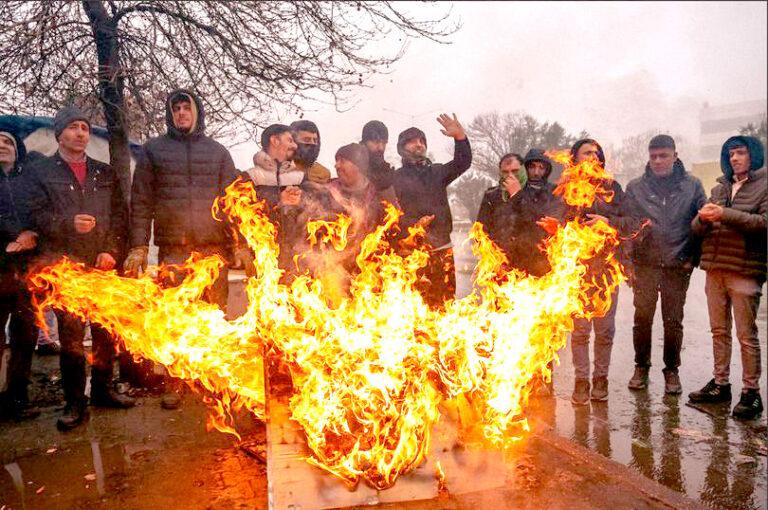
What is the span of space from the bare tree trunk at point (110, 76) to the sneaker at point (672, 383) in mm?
6525

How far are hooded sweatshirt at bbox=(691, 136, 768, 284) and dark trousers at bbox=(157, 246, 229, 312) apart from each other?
488 centimetres

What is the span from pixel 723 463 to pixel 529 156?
11.3 feet

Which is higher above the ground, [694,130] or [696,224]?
[694,130]

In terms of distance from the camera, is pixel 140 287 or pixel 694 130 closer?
pixel 140 287

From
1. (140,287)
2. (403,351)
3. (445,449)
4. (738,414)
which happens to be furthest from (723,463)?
(140,287)

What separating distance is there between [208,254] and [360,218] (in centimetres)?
156

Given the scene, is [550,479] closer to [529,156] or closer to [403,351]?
[403,351]

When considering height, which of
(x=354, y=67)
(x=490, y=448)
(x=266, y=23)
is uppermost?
(x=266, y=23)

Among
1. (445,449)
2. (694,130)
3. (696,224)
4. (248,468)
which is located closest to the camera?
(445,449)

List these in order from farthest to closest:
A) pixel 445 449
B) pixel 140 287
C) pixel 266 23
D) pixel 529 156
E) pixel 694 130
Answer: pixel 694 130
pixel 266 23
pixel 529 156
pixel 140 287
pixel 445 449

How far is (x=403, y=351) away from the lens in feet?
11.0

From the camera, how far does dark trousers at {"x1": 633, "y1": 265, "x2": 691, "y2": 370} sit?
5.49m

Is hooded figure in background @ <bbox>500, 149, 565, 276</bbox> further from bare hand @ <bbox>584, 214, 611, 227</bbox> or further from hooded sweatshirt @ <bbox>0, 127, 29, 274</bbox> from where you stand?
hooded sweatshirt @ <bbox>0, 127, 29, 274</bbox>

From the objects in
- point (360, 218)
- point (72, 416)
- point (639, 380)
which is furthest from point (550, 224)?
point (72, 416)
